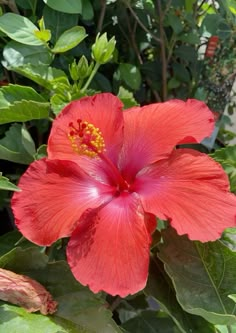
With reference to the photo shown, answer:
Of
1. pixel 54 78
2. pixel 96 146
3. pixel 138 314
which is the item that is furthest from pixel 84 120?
pixel 138 314

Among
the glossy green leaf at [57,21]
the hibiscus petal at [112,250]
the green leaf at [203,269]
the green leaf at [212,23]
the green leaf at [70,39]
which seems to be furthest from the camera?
the green leaf at [212,23]

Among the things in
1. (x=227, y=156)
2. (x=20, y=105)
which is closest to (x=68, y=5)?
(x=20, y=105)

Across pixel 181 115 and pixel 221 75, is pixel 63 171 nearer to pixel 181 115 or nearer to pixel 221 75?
pixel 181 115

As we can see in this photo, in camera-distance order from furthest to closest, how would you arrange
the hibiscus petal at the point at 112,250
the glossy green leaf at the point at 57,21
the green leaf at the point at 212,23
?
the green leaf at the point at 212,23, the glossy green leaf at the point at 57,21, the hibiscus petal at the point at 112,250

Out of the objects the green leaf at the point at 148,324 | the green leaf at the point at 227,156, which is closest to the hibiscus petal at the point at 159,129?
the green leaf at the point at 227,156

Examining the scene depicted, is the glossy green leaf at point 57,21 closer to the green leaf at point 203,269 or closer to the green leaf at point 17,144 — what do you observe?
the green leaf at point 17,144

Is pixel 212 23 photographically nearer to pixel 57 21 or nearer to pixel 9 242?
pixel 57 21
